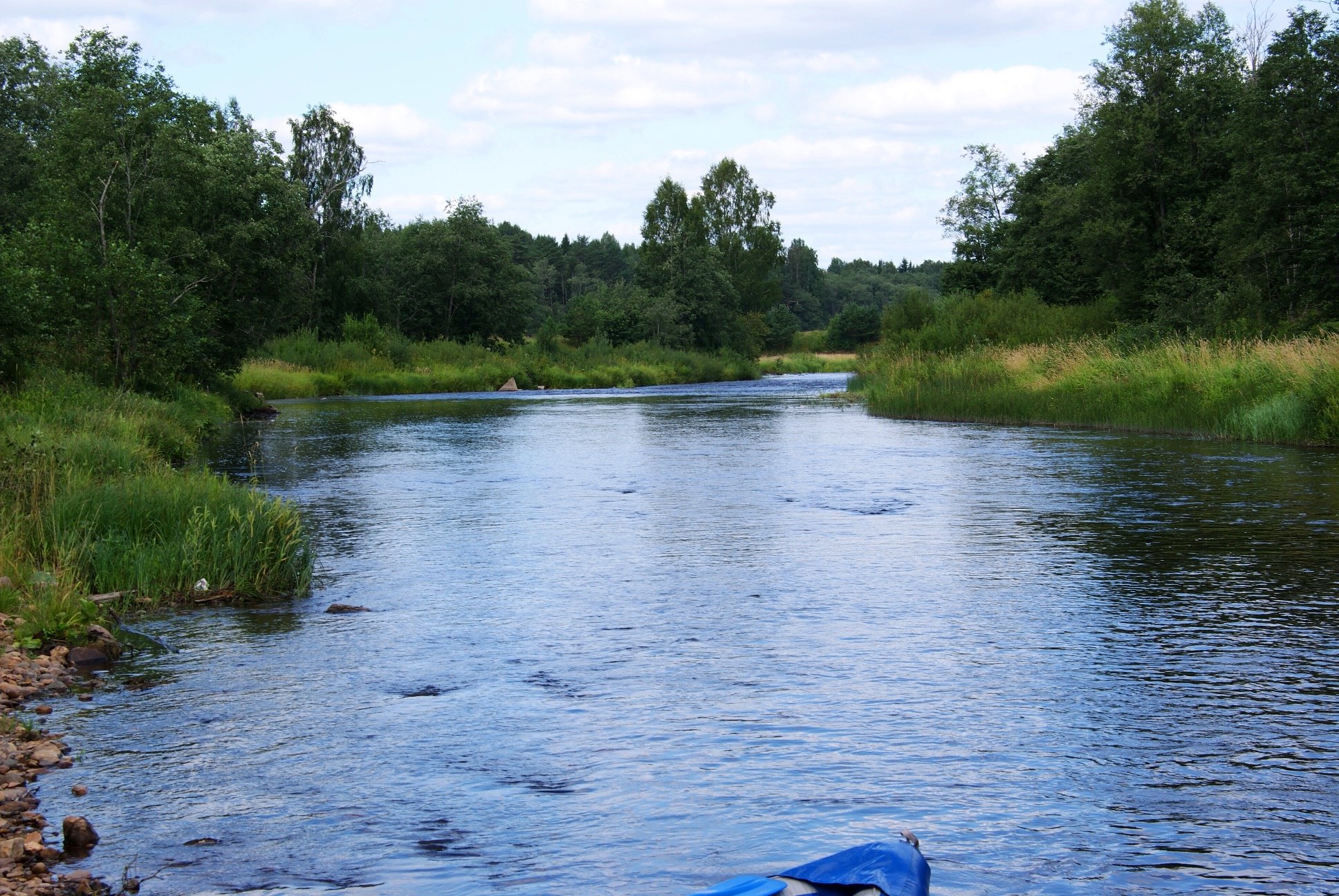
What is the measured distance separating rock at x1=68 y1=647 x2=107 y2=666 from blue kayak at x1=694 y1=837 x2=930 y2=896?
21.6ft

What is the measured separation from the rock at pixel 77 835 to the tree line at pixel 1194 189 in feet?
115

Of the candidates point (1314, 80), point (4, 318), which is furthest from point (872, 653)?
point (1314, 80)

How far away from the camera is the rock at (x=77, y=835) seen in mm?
6242

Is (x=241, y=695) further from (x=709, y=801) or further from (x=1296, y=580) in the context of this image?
(x=1296, y=580)

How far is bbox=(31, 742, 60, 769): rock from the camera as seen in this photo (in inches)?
295

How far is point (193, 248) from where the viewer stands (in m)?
36.5

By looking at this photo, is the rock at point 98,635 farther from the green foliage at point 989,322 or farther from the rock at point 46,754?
the green foliage at point 989,322

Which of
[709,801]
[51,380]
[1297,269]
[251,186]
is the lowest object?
[709,801]

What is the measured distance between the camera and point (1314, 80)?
113ft

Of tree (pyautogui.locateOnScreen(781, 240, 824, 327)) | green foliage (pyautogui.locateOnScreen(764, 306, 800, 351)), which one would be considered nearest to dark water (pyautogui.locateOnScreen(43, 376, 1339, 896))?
green foliage (pyautogui.locateOnScreen(764, 306, 800, 351))

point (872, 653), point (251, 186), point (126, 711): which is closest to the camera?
point (126, 711)

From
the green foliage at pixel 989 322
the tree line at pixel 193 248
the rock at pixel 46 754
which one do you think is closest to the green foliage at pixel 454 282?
the tree line at pixel 193 248

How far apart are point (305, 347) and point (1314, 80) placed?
50.9 meters

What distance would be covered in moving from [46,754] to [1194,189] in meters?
47.2
